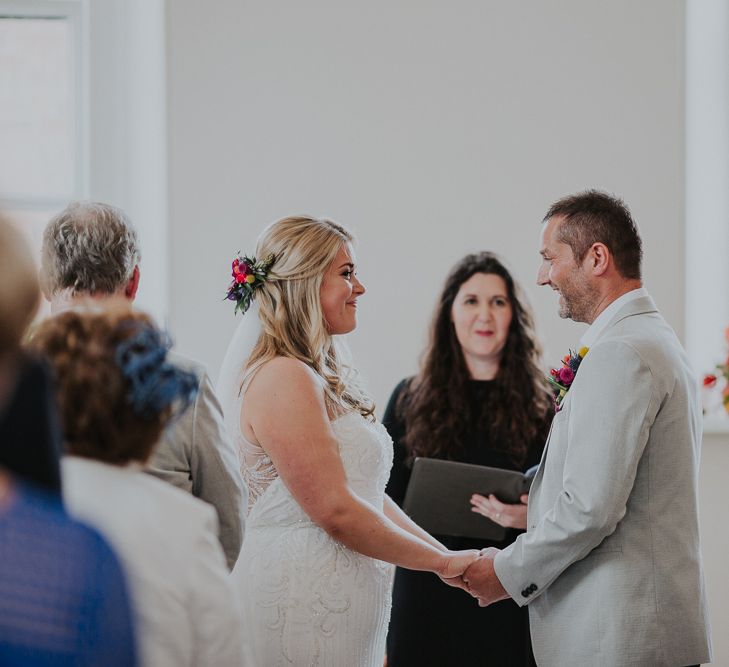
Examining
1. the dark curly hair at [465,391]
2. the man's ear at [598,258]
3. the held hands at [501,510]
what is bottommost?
the held hands at [501,510]

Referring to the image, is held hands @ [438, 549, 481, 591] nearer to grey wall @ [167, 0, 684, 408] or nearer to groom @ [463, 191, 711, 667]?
groom @ [463, 191, 711, 667]

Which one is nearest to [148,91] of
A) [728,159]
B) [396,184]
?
[396,184]

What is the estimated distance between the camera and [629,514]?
237cm

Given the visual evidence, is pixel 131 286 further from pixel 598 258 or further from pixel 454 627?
pixel 454 627

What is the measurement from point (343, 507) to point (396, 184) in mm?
2065

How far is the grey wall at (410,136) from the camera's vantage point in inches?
165

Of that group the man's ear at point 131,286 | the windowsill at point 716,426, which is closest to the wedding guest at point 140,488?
the man's ear at point 131,286

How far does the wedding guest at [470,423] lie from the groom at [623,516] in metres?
0.73

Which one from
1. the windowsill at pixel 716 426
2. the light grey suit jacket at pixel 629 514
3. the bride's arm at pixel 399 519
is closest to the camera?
the light grey suit jacket at pixel 629 514

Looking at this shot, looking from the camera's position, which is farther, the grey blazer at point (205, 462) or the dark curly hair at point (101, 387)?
the grey blazer at point (205, 462)

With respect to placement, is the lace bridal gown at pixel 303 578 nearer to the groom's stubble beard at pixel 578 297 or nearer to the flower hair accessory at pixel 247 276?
the flower hair accessory at pixel 247 276

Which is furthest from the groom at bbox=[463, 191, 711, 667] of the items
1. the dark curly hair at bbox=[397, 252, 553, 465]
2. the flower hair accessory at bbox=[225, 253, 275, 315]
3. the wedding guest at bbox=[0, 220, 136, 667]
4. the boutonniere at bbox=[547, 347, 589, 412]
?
the wedding guest at bbox=[0, 220, 136, 667]

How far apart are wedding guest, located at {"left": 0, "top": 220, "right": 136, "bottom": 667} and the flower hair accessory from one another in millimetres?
1606

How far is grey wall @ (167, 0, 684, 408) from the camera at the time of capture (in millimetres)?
4188
